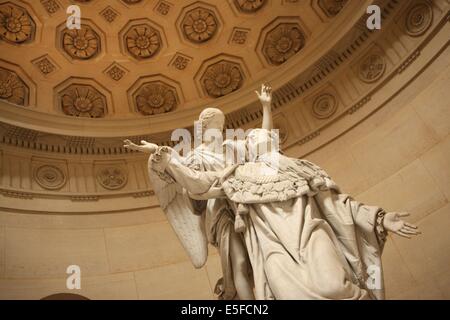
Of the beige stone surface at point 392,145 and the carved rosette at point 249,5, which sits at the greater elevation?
the carved rosette at point 249,5

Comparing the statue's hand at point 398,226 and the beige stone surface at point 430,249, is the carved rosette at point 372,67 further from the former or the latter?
the statue's hand at point 398,226

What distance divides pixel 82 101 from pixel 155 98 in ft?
4.59

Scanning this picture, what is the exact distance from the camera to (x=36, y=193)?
27.3ft

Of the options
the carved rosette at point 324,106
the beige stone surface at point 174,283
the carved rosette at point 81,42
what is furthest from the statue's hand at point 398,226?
the carved rosette at point 81,42

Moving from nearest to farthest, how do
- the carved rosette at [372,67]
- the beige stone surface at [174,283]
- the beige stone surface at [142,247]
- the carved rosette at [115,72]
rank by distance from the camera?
the beige stone surface at [174,283]
the beige stone surface at [142,247]
the carved rosette at [372,67]
the carved rosette at [115,72]

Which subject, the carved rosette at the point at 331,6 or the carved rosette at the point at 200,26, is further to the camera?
the carved rosette at the point at 200,26

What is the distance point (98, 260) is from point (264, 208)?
455 centimetres

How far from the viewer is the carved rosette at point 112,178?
9.02 meters

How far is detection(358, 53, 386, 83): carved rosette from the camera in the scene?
8281 mm

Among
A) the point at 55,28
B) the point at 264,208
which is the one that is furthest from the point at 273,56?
the point at 264,208

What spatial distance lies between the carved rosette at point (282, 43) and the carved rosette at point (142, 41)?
2.22 m

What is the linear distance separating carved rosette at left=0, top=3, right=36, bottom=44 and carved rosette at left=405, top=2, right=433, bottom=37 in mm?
6786

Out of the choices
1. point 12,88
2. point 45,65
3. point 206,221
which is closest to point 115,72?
point 45,65

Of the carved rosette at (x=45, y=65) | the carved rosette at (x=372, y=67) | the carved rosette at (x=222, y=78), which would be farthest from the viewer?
the carved rosette at (x=222, y=78)
